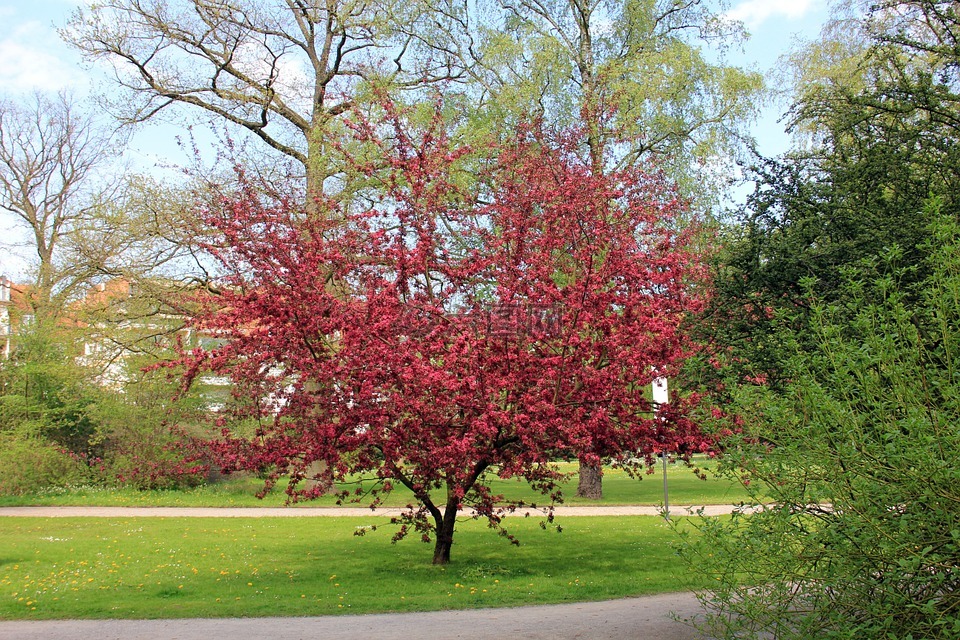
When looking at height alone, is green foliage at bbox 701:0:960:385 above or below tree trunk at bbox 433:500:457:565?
above

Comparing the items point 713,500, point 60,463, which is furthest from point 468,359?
point 60,463

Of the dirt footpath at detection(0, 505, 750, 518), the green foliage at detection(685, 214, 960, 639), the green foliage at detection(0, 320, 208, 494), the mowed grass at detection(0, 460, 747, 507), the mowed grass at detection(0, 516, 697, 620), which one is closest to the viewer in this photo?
the green foliage at detection(685, 214, 960, 639)

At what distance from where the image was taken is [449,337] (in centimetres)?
970

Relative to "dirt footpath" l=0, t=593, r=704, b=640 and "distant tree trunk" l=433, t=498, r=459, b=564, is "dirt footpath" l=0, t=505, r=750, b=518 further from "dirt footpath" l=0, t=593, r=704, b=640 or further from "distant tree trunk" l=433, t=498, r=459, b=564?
"dirt footpath" l=0, t=593, r=704, b=640

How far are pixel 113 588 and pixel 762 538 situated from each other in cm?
806

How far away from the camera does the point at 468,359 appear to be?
30.9 feet

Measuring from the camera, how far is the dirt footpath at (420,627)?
751 cm

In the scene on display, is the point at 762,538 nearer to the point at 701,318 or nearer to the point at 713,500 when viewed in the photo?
the point at 701,318

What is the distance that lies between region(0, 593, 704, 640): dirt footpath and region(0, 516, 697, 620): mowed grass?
1.32 ft

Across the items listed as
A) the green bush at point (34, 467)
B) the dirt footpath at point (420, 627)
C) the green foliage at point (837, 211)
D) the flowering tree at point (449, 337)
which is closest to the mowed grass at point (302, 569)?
the dirt footpath at point (420, 627)

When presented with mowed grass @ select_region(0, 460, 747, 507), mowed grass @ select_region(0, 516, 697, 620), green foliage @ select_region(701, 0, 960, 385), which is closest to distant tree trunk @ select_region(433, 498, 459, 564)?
mowed grass @ select_region(0, 516, 697, 620)

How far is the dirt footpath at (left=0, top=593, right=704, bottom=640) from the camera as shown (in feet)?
24.6

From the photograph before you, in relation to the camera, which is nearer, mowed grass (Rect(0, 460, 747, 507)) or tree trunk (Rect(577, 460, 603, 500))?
mowed grass (Rect(0, 460, 747, 507))

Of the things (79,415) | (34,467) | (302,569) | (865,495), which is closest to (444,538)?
(302,569)
